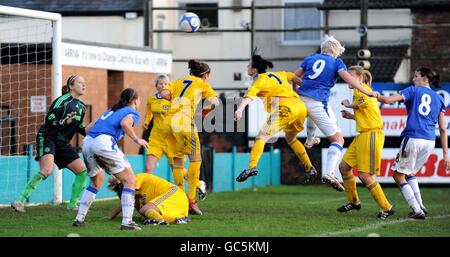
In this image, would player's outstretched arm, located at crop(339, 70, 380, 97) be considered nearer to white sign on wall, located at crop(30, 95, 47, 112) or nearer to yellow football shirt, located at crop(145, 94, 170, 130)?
yellow football shirt, located at crop(145, 94, 170, 130)

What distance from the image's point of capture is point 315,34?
115ft

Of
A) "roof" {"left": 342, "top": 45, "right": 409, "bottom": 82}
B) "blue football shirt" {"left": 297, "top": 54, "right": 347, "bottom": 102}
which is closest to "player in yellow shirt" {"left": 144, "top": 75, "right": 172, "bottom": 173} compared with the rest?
"blue football shirt" {"left": 297, "top": 54, "right": 347, "bottom": 102}

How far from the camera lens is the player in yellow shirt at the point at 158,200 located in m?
13.9

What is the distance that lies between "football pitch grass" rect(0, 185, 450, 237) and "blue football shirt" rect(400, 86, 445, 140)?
49.4 inches

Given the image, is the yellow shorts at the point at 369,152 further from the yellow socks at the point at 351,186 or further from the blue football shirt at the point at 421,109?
the blue football shirt at the point at 421,109

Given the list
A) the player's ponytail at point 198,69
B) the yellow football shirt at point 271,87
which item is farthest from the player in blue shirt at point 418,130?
the player's ponytail at point 198,69

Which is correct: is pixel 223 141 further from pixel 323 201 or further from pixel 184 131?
pixel 184 131

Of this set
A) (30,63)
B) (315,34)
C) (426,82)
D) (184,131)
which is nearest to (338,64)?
(426,82)

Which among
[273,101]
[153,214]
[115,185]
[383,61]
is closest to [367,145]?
[273,101]

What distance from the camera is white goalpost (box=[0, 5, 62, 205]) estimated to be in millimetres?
18484

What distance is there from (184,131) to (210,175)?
7.88m

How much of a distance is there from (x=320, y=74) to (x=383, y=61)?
16.4 m

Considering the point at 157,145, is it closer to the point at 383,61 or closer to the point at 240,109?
the point at 240,109
